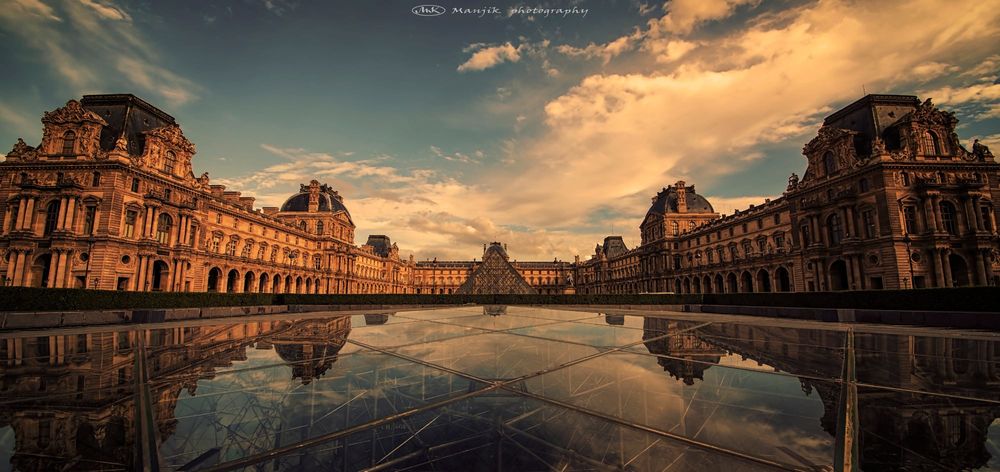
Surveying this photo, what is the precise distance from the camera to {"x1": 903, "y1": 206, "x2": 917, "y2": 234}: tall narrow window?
1257 inches

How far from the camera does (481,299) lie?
130 ft

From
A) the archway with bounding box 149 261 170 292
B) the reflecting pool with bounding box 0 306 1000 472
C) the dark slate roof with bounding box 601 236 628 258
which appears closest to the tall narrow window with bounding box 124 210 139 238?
the archway with bounding box 149 261 170 292

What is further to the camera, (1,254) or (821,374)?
(1,254)

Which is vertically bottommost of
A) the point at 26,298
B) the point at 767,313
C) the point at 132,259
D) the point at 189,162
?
the point at 767,313

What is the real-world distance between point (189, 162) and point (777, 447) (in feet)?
170

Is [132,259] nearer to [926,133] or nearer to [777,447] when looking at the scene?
[777,447]

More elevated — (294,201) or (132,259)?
(294,201)

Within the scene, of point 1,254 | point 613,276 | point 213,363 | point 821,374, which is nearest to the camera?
point 821,374

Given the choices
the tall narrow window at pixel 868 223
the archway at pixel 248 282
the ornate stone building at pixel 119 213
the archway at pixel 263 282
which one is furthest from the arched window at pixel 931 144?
the archway at pixel 263 282

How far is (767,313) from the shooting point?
84.7 ft

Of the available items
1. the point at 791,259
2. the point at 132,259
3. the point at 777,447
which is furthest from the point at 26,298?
the point at 791,259

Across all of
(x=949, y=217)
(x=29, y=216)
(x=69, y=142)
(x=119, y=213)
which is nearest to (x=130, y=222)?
(x=119, y=213)

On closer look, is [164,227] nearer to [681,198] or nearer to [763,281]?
[763,281]

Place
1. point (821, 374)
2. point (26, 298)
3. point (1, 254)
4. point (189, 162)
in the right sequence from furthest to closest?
point (189, 162) < point (1, 254) < point (26, 298) < point (821, 374)
